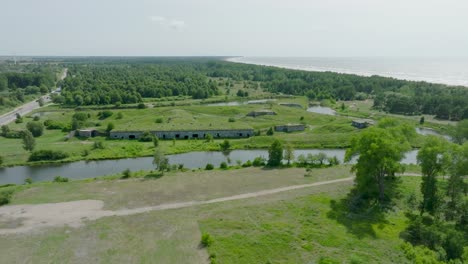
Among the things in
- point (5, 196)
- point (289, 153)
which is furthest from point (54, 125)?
point (289, 153)

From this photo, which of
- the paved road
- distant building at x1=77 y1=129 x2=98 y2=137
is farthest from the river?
the paved road

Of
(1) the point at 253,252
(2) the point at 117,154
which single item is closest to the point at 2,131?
(2) the point at 117,154

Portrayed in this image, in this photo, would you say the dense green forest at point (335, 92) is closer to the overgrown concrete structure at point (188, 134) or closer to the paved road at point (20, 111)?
the paved road at point (20, 111)

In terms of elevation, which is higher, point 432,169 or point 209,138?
point 432,169

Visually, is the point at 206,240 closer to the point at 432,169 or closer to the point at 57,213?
the point at 57,213

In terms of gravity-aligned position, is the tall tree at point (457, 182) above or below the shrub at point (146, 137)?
above

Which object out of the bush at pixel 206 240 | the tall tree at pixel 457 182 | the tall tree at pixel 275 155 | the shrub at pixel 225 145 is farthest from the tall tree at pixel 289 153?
the bush at pixel 206 240

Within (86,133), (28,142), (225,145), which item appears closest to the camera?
(28,142)
